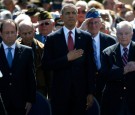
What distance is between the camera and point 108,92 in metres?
9.72

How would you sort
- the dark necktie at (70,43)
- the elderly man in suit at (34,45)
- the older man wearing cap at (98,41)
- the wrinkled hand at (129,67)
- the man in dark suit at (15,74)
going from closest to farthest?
the man in dark suit at (15,74), the wrinkled hand at (129,67), the dark necktie at (70,43), the elderly man in suit at (34,45), the older man wearing cap at (98,41)

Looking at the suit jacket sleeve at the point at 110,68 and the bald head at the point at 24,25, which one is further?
the bald head at the point at 24,25

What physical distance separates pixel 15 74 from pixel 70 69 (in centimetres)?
90

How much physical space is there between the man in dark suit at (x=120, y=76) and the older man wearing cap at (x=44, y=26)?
220cm

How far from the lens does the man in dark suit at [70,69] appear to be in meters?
9.67

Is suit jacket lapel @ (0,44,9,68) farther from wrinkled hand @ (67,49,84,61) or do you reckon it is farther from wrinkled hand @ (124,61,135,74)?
wrinkled hand @ (124,61,135,74)

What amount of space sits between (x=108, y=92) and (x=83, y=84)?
41cm

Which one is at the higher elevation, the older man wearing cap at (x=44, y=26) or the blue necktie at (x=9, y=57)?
the blue necktie at (x=9, y=57)

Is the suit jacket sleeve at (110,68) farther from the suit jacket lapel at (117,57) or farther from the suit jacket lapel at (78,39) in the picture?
the suit jacket lapel at (78,39)

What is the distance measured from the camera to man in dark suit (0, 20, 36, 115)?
9297 mm

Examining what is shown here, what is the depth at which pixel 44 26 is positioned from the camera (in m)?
11.7

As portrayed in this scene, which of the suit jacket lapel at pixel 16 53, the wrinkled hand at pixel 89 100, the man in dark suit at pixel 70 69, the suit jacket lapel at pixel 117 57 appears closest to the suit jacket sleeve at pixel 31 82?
the suit jacket lapel at pixel 16 53

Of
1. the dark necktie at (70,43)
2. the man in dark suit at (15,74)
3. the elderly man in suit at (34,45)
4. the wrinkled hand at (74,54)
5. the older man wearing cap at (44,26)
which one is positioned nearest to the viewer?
the man in dark suit at (15,74)

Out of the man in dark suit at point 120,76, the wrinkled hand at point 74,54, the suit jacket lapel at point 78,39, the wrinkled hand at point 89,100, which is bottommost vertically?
the wrinkled hand at point 89,100
